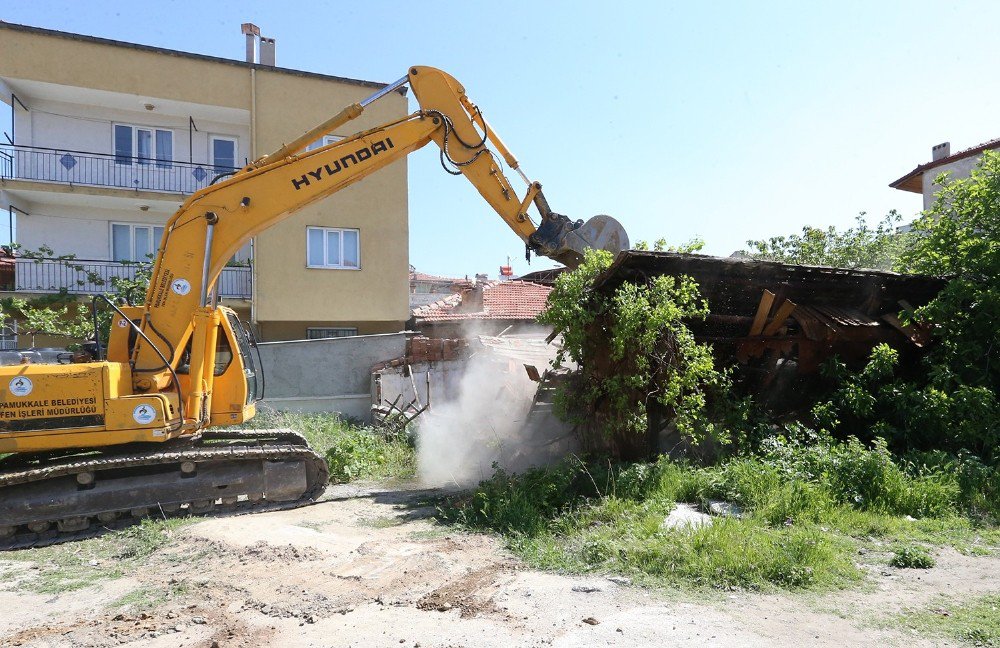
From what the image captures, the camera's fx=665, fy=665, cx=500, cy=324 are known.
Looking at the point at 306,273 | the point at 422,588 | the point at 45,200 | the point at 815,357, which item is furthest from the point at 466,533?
the point at 45,200

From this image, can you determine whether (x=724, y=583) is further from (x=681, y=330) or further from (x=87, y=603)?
(x=87, y=603)

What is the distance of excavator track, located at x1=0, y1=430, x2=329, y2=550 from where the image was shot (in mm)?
6770

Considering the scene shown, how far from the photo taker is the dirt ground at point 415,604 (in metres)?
4.17

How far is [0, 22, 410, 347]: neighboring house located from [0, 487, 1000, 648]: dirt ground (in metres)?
11.6

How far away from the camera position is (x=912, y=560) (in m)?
5.32

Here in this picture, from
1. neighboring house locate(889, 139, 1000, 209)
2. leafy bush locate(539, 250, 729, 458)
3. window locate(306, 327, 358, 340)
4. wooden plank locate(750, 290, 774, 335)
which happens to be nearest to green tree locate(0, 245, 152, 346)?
window locate(306, 327, 358, 340)

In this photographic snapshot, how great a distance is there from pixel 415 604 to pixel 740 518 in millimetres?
3360

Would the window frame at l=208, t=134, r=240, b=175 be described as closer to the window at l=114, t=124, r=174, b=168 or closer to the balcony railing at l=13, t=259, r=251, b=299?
the window at l=114, t=124, r=174, b=168

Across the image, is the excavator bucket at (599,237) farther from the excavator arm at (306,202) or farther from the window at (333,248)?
the window at (333,248)

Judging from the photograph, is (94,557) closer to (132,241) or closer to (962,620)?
(962,620)

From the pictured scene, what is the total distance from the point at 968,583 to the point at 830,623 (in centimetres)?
152

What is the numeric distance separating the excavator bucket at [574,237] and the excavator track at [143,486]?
12.8 feet

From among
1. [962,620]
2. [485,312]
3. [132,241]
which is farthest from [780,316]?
[132,241]

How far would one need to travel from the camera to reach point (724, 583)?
4918 millimetres
